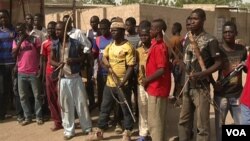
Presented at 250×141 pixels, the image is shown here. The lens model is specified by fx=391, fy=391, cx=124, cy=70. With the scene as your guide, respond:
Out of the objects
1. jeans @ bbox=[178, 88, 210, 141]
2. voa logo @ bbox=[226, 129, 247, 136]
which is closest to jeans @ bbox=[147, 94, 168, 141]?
jeans @ bbox=[178, 88, 210, 141]

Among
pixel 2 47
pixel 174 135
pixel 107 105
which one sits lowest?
pixel 174 135

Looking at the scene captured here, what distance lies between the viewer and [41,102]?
6.64 m

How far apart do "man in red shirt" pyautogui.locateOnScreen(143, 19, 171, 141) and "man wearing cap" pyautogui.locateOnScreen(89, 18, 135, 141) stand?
1.92 feet

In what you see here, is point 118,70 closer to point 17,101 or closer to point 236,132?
point 17,101

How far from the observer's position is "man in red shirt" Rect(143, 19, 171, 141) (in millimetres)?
4703

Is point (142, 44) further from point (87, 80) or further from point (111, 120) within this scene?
point (87, 80)

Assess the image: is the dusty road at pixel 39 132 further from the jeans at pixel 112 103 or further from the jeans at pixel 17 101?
the jeans at pixel 112 103

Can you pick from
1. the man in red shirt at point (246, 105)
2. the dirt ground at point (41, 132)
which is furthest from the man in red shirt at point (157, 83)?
the man in red shirt at point (246, 105)

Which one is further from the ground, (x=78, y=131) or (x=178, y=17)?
(x=178, y=17)

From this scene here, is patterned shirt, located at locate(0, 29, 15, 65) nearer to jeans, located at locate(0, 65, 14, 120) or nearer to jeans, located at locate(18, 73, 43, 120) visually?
jeans, located at locate(0, 65, 14, 120)

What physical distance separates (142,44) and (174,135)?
1562 millimetres

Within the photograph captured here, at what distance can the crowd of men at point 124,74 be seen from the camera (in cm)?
451

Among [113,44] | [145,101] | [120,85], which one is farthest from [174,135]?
[113,44]

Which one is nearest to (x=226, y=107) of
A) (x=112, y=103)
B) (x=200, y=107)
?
(x=200, y=107)
